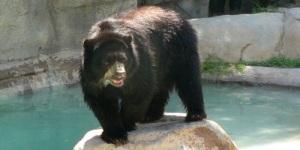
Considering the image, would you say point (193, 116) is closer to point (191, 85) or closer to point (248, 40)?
point (191, 85)

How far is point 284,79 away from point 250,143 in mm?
2659

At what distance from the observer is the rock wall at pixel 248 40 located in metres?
11.0

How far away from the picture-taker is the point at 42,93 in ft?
33.3

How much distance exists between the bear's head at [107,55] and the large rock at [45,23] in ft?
18.0

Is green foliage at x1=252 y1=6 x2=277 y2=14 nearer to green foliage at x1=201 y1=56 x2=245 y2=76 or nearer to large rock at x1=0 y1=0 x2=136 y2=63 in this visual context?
green foliage at x1=201 y1=56 x2=245 y2=76

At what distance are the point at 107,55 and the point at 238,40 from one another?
6052mm

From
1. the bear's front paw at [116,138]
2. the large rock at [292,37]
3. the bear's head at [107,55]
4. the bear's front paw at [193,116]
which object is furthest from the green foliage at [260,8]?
the bear's head at [107,55]

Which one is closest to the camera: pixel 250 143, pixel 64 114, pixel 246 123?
pixel 250 143

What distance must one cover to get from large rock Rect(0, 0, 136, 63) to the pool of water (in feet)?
3.04

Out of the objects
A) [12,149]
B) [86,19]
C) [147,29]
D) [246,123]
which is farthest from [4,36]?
[147,29]

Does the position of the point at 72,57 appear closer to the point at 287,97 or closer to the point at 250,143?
the point at 287,97

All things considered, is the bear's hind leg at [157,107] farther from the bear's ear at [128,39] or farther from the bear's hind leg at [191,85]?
the bear's ear at [128,39]

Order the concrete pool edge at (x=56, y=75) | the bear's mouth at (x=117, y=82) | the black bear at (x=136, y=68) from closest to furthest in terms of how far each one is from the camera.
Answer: the bear's mouth at (x=117, y=82), the black bear at (x=136, y=68), the concrete pool edge at (x=56, y=75)

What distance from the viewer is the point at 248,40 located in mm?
11070
